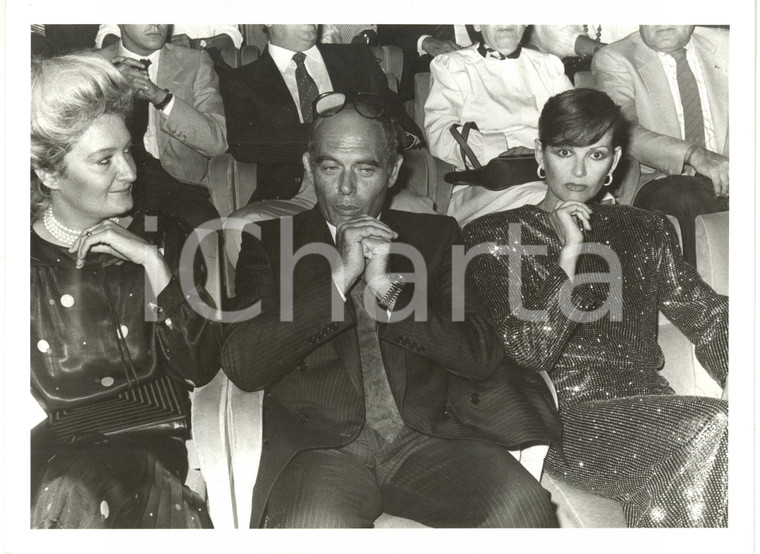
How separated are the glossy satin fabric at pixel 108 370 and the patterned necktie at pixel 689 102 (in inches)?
65.4

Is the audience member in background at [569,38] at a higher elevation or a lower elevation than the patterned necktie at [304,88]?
higher

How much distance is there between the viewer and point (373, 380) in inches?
119

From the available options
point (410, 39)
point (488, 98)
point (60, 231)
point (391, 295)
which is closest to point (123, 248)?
point (60, 231)

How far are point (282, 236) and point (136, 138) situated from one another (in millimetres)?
552

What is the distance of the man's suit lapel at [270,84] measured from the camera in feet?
10.6

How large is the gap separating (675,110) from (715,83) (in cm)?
15

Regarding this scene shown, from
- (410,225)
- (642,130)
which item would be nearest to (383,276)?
(410,225)

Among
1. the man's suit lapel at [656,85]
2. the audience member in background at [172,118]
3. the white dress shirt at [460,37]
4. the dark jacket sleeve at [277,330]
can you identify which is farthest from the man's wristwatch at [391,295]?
the man's suit lapel at [656,85]

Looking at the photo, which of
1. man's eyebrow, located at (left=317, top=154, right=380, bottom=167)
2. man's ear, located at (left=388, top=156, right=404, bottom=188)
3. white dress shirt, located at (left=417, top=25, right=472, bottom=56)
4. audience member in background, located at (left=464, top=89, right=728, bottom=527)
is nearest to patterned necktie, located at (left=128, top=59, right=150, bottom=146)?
man's eyebrow, located at (left=317, top=154, right=380, bottom=167)

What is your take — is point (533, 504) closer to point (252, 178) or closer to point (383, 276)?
point (383, 276)

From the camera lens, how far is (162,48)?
10.5 feet

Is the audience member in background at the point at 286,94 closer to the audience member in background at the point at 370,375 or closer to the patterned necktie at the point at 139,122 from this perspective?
the audience member in background at the point at 370,375

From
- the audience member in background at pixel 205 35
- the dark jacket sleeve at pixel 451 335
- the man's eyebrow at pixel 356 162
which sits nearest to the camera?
the dark jacket sleeve at pixel 451 335

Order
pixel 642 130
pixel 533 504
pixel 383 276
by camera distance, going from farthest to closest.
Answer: pixel 642 130
pixel 383 276
pixel 533 504
